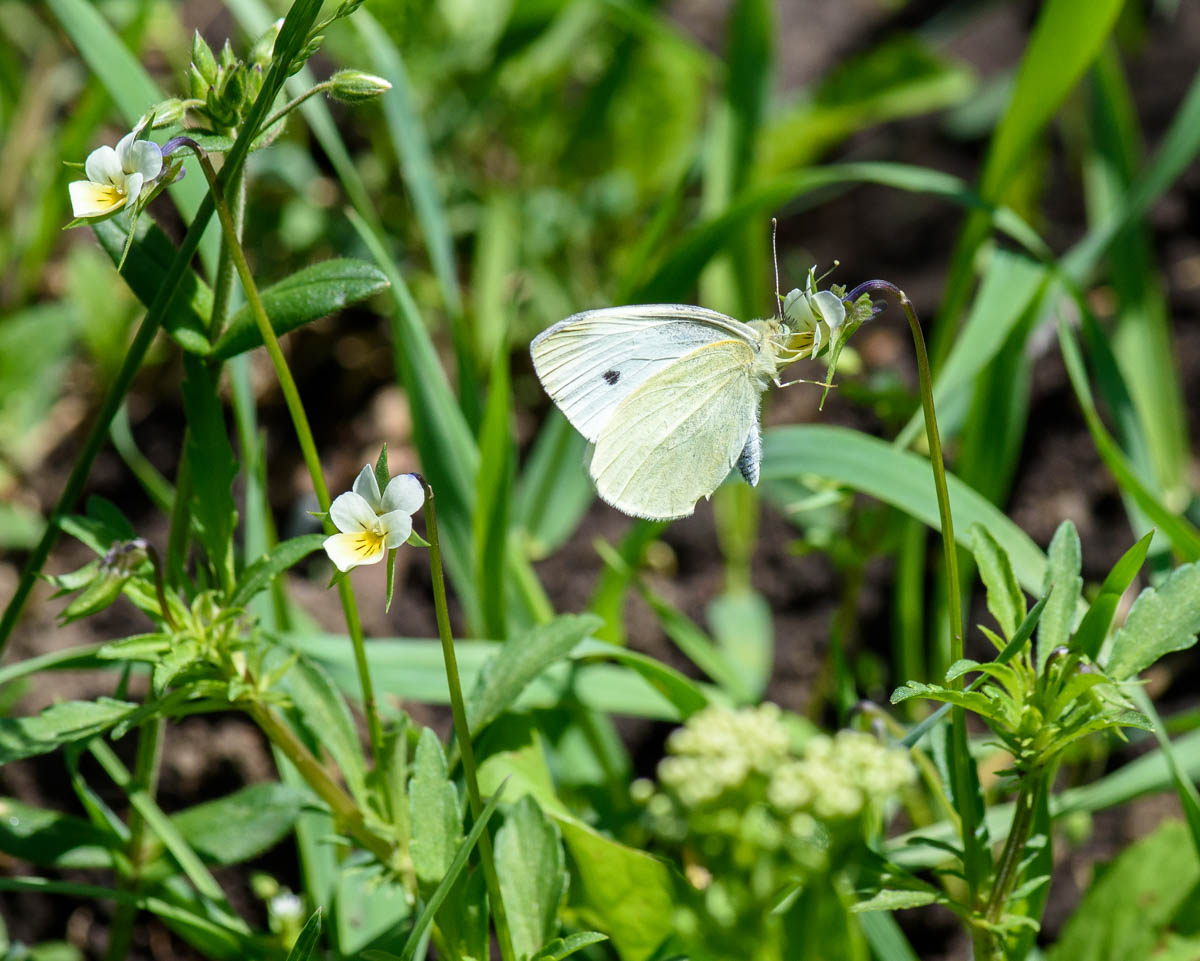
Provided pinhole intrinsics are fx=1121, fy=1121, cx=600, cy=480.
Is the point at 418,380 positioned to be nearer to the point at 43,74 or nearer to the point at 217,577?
the point at 217,577

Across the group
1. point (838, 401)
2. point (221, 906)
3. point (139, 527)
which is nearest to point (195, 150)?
point (221, 906)

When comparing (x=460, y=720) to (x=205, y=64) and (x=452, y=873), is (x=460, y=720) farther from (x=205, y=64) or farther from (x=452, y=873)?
(x=205, y=64)

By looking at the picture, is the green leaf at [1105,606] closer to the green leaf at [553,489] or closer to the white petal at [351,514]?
the white petal at [351,514]

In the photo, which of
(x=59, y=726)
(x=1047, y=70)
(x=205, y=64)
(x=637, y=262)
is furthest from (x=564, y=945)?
(x=1047, y=70)

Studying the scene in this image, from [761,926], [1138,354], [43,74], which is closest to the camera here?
[761,926]

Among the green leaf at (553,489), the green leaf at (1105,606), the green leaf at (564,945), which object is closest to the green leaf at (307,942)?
the green leaf at (564,945)

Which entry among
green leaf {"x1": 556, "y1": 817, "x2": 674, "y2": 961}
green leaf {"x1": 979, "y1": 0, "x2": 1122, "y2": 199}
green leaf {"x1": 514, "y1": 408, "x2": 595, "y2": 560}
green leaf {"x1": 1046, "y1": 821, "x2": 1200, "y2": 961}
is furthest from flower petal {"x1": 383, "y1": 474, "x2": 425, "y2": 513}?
green leaf {"x1": 979, "y1": 0, "x2": 1122, "y2": 199}
